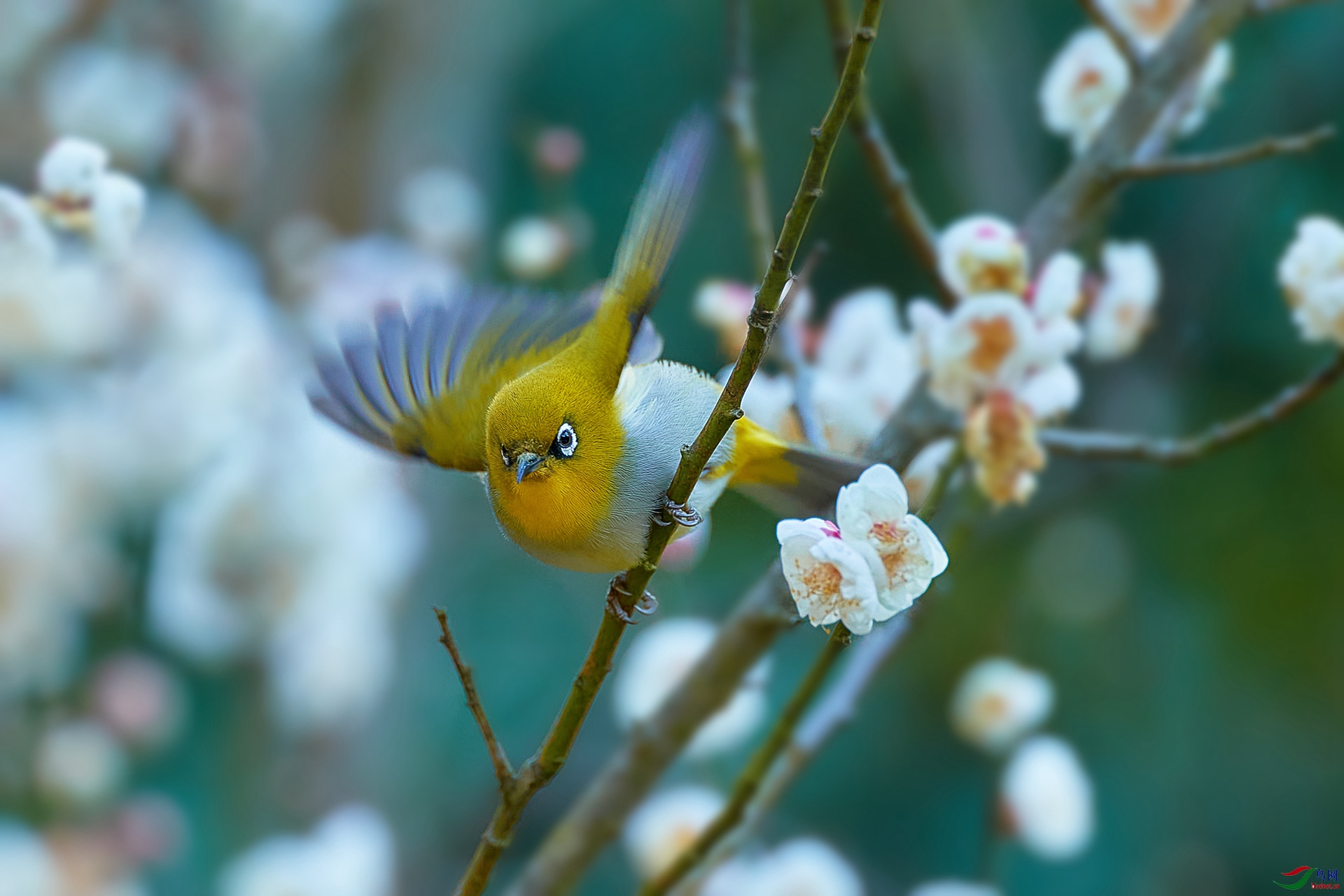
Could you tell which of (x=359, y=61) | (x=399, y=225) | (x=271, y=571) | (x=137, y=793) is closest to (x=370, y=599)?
(x=271, y=571)

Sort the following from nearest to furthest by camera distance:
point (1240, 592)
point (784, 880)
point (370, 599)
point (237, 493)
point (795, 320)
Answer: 1. point (795, 320)
2. point (784, 880)
3. point (237, 493)
4. point (370, 599)
5. point (1240, 592)

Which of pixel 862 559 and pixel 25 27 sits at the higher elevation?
pixel 25 27

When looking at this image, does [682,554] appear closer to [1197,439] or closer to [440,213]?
[1197,439]

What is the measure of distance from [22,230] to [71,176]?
0.12 ft

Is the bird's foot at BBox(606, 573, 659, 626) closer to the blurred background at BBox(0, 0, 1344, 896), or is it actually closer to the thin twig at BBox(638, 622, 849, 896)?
the thin twig at BBox(638, 622, 849, 896)

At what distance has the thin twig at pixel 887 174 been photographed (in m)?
0.69

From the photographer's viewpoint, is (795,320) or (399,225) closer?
(795,320)

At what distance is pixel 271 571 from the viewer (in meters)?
1.30

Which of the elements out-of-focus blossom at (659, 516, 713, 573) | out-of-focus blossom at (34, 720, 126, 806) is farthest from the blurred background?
out-of-focus blossom at (659, 516, 713, 573)

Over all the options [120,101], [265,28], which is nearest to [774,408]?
[120,101]

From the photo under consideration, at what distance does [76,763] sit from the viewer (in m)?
1.09

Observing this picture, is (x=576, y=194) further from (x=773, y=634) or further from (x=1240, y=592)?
(x=773, y=634)

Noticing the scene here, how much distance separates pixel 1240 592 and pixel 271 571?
121cm

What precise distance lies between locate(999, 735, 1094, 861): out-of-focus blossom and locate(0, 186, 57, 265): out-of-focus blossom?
75 centimetres
